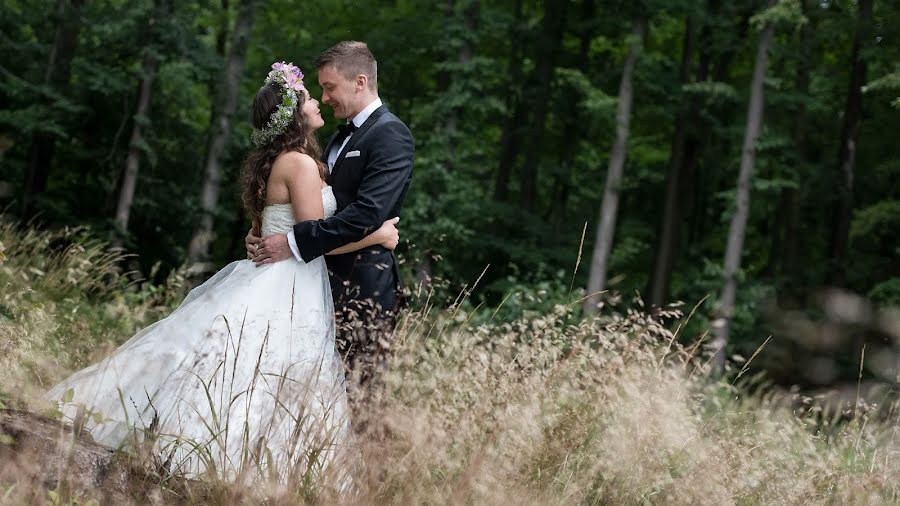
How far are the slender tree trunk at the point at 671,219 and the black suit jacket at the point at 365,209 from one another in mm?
17492

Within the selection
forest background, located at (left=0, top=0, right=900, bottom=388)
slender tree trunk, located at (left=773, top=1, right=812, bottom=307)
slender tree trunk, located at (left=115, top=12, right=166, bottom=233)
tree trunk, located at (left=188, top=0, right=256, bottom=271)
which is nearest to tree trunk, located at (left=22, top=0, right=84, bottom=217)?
forest background, located at (left=0, top=0, right=900, bottom=388)

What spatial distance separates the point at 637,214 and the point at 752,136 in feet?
24.1

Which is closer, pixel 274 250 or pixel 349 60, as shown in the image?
pixel 274 250

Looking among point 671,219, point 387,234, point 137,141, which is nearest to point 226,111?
point 137,141

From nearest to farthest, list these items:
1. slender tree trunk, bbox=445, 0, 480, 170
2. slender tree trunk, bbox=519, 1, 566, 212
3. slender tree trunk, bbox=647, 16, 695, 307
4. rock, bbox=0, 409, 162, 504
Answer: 1. rock, bbox=0, 409, 162, 504
2. slender tree trunk, bbox=445, 0, 480, 170
3. slender tree trunk, bbox=647, 16, 695, 307
4. slender tree trunk, bbox=519, 1, 566, 212

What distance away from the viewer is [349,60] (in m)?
4.17

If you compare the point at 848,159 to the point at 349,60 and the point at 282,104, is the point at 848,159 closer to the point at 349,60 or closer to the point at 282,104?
the point at 349,60

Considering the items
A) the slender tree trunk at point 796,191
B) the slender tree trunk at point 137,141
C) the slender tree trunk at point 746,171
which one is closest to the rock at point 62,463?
the slender tree trunk at point 746,171

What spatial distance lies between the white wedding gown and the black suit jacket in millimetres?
98

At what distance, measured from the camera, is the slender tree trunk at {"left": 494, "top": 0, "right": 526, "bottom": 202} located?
23.0 m

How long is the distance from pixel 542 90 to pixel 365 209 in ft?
64.1

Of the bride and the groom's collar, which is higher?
the groom's collar

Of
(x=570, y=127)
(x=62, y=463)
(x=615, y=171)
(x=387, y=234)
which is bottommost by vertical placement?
(x=62, y=463)

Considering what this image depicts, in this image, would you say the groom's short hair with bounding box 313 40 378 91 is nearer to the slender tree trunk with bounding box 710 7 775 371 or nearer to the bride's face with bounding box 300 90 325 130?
the bride's face with bounding box 300 90 325 130
